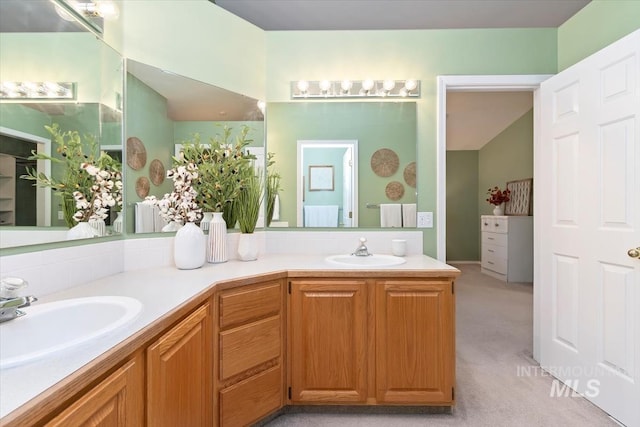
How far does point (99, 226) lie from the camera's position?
150 centimetres

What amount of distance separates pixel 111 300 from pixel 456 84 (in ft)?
7.94

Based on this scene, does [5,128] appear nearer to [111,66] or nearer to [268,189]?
[111,66]

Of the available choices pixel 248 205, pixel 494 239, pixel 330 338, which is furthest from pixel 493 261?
pixel 248 205

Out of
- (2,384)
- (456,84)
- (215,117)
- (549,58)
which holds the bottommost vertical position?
(2,384)

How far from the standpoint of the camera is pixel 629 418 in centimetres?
161

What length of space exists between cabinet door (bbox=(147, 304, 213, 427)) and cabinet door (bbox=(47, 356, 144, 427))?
0.05 m

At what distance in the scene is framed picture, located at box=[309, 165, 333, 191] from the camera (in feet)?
7.52

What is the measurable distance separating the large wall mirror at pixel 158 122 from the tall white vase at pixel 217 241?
0.29m

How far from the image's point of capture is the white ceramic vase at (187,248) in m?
1.64

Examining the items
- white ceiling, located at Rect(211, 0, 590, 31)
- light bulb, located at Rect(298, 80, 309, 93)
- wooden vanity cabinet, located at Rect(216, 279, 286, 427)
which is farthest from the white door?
wooden vanity cabinet, located at Rect(216, 279, 286, 427)

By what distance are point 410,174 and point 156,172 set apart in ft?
5.55

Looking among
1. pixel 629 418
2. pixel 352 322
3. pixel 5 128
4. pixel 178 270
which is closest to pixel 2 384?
pixel 5 128

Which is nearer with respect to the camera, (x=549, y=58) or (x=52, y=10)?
(x=52, y=10)

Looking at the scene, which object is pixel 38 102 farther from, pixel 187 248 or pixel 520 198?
pixel 520 198
